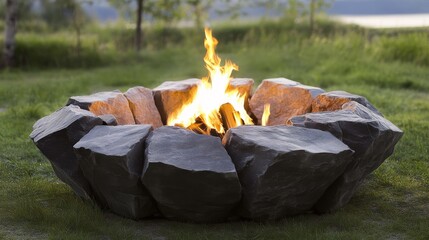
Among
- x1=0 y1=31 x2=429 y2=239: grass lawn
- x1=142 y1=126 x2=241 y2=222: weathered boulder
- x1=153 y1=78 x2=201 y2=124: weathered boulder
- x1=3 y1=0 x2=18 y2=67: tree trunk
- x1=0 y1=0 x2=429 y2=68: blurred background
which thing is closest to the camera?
x1=142 y1=126 x2=241 y2=222: weathered boulder

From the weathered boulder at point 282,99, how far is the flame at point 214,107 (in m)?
0.25

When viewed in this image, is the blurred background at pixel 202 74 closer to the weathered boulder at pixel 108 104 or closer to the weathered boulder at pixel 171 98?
the weathered boulder at pixel 108 104

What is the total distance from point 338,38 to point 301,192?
8.96m

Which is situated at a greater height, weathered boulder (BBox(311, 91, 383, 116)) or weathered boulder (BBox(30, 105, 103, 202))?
weathered boulder (BBox(311, 91, 383, 116))

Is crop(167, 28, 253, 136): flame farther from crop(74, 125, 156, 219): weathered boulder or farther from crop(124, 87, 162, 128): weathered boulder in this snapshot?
crop(74, 125, 156, 219): weathered boulder

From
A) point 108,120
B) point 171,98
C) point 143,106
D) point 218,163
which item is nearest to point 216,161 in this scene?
point 218,163

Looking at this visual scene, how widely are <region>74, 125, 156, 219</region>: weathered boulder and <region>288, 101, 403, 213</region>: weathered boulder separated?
984mm

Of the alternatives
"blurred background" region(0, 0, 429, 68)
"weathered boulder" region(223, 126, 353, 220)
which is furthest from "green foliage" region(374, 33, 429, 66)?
"weathered boulder" region(223, 126, 353, 220)

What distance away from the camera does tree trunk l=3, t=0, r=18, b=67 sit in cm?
1069

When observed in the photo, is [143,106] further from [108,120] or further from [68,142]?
[68,142]

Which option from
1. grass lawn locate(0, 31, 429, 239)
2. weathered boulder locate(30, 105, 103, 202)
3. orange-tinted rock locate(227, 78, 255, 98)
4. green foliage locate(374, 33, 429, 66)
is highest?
orange-tinted rock locate(227, 78, 255, 98)

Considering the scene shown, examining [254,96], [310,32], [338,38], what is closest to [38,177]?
[254,96]

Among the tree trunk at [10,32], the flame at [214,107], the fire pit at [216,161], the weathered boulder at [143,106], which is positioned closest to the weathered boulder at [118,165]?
the fire pit at [216,161]

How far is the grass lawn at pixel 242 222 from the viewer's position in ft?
11.8
